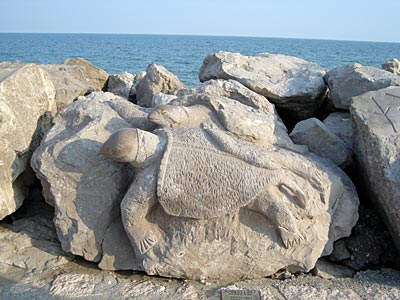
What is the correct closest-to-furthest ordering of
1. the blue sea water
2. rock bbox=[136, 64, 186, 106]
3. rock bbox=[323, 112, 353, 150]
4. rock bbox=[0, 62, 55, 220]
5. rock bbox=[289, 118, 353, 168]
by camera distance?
1. rock bbox=[0, 62, 55, 220]
2. rock bbox=[289, 118, 353, 168]
3. rock bbox=[323, 112, 353, 150]
4. rock bbox=[136, 64, 186, 106]
5. the blue sea water

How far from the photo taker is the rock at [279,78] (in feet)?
15.0

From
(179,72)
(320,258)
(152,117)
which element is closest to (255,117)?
(152,117)

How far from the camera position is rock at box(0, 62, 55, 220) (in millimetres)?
3486

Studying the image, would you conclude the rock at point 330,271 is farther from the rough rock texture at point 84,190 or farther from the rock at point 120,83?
the rock at point 120,83

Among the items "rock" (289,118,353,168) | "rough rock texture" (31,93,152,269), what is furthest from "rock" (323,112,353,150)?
"rough rock texture" (31,93,152,269)

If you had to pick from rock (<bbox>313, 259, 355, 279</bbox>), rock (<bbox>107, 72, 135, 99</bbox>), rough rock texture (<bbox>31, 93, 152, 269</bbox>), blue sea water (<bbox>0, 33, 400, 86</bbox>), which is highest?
rock (<bbox>107, 72, 135, 99</bbox>)

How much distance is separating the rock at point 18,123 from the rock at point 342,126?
3072mm

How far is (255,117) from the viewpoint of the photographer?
348 cm

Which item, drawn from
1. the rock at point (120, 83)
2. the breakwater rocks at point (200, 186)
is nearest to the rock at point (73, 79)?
the rock at point (120, 83)

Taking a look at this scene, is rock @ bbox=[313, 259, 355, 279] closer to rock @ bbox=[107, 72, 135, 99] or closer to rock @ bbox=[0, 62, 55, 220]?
rock @ bbox=[0, 62, 55, 220]

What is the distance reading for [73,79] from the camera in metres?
5.34

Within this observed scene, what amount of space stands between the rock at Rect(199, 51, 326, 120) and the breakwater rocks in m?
0.67

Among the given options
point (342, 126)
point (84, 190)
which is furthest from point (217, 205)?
point (342, 126)

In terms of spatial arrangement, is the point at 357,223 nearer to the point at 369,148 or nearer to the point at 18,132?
the point at 369,148
